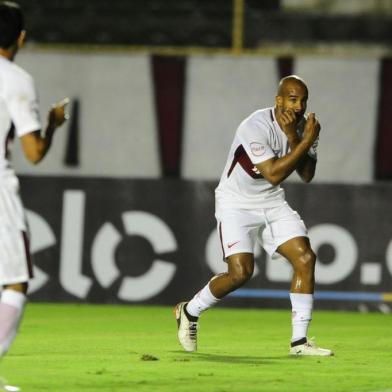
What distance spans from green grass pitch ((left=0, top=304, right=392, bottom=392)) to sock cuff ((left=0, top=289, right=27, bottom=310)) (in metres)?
0.56

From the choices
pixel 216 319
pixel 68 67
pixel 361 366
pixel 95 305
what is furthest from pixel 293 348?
pixel 68 67

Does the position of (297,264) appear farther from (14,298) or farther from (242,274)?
(14,298)

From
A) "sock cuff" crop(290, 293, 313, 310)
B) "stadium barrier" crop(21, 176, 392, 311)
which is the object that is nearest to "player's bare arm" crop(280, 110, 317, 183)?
"sock cuff" crop(290, 293, 313, 310)

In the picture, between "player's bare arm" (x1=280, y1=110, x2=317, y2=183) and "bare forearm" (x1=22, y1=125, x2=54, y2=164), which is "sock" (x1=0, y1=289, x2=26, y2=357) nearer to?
"bare forearm" (x1=22, y1=125, x2=54, y2=164)

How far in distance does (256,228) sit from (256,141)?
0.62 meters

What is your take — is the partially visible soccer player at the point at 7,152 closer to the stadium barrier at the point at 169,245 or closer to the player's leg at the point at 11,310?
the player's leg at the point at 11,310

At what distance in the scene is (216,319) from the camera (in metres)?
12.3

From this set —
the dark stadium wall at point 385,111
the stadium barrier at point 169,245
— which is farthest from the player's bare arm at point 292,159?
the dark stadium wall at point 385,111

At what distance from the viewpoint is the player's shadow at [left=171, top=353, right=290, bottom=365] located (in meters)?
8.39

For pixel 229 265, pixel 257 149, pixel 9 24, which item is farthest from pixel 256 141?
pixel 9 24

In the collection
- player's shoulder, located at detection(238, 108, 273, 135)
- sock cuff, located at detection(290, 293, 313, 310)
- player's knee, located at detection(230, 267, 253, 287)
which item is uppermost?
player's shoulder, located at detection(238, 108, 273, 135)

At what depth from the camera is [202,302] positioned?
9.12 m

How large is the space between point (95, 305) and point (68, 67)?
2389 millimetres

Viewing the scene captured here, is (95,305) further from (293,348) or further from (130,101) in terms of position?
(293,348)
